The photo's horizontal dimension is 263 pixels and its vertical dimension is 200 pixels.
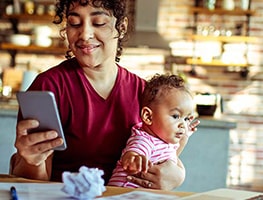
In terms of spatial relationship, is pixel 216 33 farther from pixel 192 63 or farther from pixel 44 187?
pixel 44 187

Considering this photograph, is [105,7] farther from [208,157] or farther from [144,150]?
[208,157]

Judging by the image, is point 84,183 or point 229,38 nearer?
point 84,183

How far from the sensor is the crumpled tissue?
49.8 inches

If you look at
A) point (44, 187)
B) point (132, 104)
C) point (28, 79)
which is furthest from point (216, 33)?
point (44, 187)

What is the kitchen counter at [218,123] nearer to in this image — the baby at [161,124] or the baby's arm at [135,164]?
the baby at [161,124]

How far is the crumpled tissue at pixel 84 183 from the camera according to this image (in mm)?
1266

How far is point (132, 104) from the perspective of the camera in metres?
1.90

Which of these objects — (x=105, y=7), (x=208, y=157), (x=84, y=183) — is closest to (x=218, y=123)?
(x=208, y=157)

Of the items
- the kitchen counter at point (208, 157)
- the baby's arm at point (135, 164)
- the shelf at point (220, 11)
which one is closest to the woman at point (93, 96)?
the baby's arm at point (135, 164)

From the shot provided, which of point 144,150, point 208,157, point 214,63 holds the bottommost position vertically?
point 208,157

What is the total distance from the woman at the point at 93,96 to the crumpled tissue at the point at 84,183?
367 mm

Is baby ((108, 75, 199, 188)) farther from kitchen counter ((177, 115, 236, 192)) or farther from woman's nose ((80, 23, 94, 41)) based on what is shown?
kitchen counter ((177, 115, 236, 192))

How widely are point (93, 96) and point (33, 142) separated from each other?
41 centimetres

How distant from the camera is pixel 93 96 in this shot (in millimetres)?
1815
